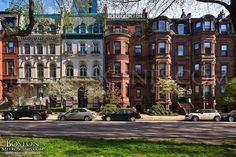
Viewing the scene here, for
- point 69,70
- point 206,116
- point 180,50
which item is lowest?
point 206,116

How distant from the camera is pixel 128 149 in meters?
11.0

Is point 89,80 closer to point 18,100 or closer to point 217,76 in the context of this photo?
point 18,100

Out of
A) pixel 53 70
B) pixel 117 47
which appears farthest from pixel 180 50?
pixel 53 70

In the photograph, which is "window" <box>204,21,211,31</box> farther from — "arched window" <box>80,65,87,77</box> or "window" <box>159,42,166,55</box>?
"arched window" <box>80,65,87,77</box>

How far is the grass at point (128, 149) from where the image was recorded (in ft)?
33.7

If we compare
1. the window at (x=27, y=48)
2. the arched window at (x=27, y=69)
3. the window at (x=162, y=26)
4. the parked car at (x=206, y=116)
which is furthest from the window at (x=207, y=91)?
the window at (x=27, y=48)

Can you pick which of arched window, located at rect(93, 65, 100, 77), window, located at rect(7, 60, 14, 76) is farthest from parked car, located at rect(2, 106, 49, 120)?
window, located at rect(7, 60, 14, 76)

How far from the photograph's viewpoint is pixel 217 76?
45.6m

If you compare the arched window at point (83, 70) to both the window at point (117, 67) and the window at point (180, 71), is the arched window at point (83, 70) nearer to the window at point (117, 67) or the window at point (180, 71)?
the window at point (117, 67)

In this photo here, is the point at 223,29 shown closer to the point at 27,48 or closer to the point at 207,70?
the point at 207,70

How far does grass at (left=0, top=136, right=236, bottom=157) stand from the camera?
10.3 m

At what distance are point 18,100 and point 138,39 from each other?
30335mm

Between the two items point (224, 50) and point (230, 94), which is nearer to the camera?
point (230, 94)

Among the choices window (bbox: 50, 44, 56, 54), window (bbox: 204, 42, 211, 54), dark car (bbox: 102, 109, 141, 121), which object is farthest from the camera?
window (bbox: 50, 44, 56, 54)
